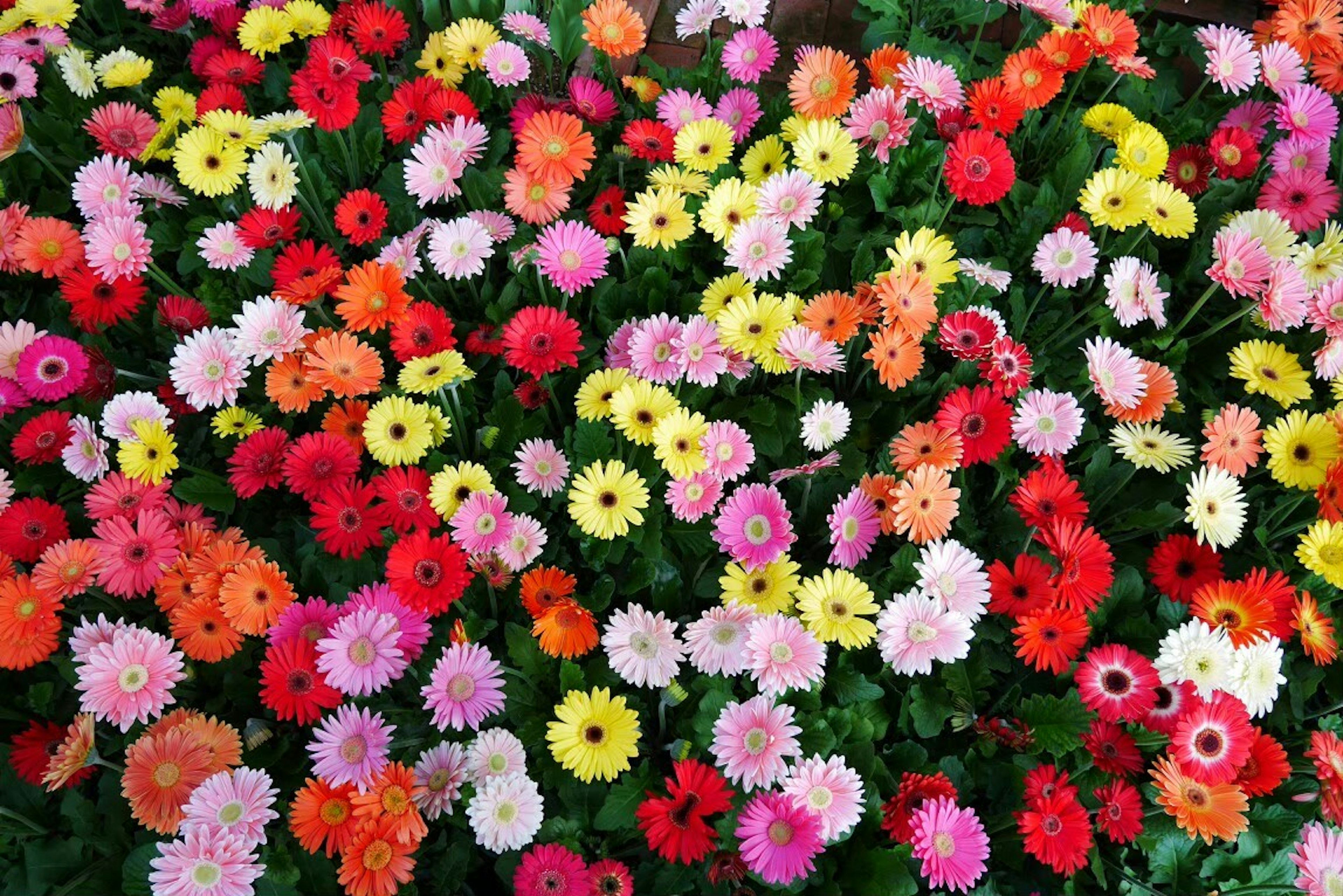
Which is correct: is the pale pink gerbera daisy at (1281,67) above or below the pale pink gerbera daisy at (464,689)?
above

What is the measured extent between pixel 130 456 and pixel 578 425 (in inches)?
44.3

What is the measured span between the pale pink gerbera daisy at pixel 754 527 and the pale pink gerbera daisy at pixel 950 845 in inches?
25.4

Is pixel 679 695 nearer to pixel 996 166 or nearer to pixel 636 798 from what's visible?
pixel 636 798

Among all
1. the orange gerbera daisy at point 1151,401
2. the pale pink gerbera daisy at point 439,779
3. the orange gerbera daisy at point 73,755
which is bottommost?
the orange gerbera daisy at point 73,755

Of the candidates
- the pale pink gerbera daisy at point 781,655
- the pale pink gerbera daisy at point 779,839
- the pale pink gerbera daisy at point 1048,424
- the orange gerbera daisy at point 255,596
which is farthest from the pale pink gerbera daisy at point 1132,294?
the orange gerbera daisy at point 255,596

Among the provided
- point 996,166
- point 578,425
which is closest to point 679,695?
point 578,425

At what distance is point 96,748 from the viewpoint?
86.1 inches

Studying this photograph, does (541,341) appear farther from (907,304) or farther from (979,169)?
(979,169)

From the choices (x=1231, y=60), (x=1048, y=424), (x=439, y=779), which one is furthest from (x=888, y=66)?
(x=439, y=779)

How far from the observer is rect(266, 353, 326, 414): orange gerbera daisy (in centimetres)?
252

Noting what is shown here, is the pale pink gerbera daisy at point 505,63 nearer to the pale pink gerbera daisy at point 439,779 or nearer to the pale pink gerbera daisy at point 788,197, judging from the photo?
the pale pink gerbera daisy at point 788,197

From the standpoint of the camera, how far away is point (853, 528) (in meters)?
2.32

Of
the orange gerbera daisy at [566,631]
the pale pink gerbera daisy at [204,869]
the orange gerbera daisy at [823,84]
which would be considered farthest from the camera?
the orange gerbera daisy at [823,84]

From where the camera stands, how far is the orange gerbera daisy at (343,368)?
8.17ft
